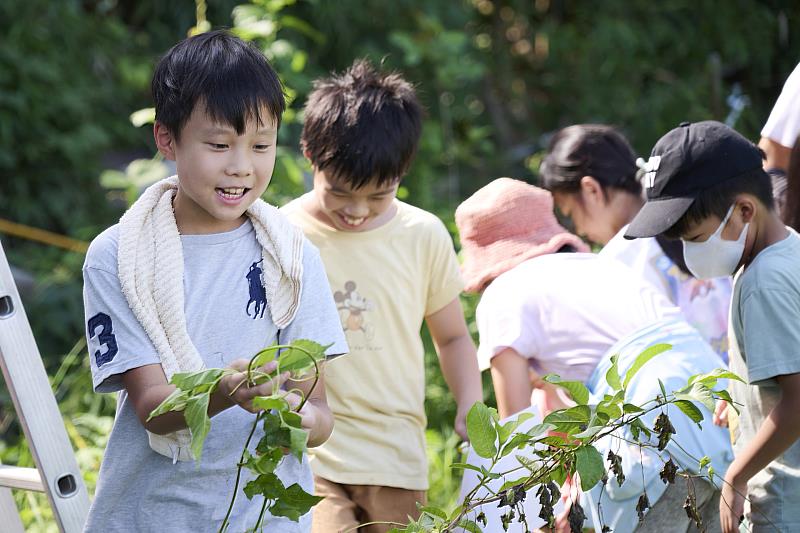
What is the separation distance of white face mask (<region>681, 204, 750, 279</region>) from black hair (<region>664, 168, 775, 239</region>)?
21 mm

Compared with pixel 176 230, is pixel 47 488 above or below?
below

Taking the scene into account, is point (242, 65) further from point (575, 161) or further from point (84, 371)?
point (84, 371)

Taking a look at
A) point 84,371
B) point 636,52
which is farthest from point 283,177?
point 636,52

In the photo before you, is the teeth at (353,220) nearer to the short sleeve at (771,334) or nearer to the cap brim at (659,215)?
the cap brim at (659,215)

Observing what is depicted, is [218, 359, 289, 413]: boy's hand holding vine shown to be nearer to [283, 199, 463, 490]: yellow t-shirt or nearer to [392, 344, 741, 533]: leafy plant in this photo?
[392, 344, 741, 533]: leafy plant

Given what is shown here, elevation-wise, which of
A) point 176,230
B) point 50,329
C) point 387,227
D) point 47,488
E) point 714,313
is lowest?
point 50,329

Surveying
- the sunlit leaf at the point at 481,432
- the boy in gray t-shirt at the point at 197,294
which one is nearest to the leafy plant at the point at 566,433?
the sunlit leaf at the point at 481,432

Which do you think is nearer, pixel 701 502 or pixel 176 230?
pixel 176 230

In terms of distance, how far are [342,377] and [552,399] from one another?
0.58 meters

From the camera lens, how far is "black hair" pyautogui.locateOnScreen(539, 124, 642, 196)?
10.3 ft

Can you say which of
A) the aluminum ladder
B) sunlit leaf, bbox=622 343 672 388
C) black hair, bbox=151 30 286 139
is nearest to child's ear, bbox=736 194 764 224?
sunlit leaf, bbox=622 343 672 388

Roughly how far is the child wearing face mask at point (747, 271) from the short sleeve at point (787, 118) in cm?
85

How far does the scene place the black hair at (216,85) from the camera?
1.72 metres

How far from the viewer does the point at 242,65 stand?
176cm
